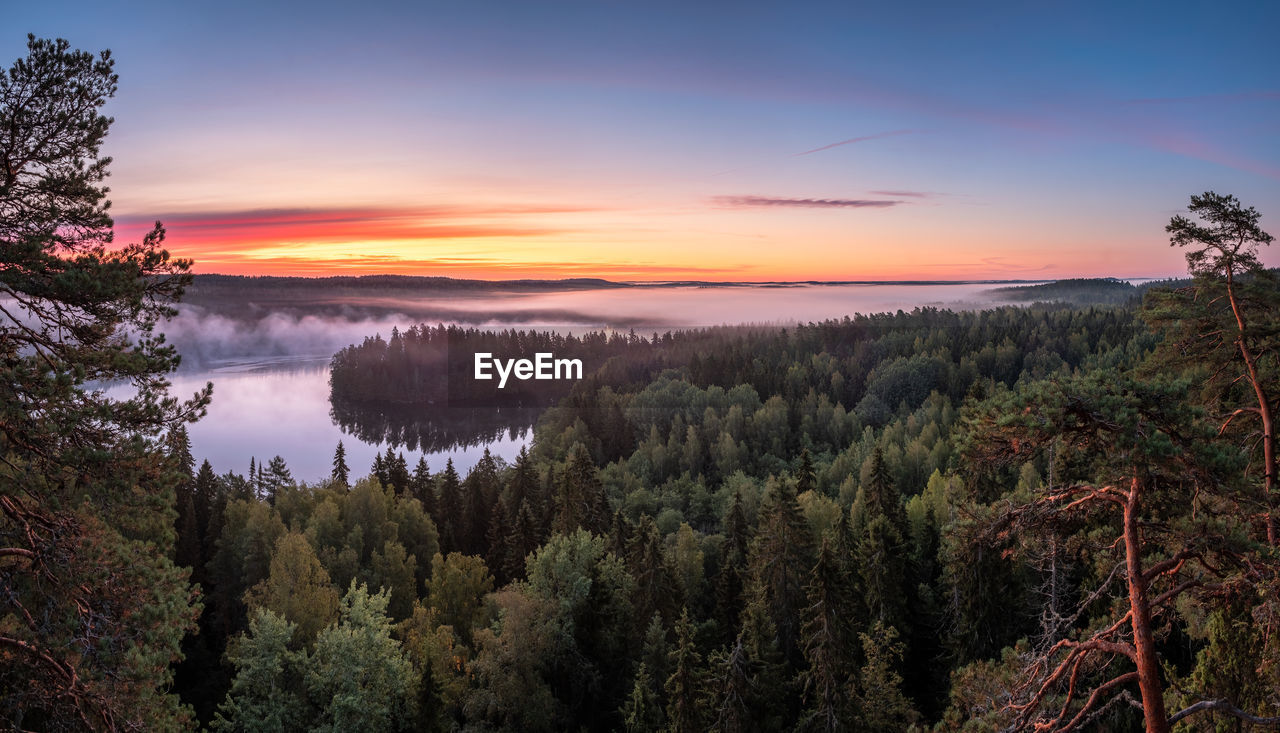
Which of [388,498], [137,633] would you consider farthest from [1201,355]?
[388,498]

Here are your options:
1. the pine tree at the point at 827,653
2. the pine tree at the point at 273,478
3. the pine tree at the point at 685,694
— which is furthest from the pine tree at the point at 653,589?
the pine tree at the point at 273,478

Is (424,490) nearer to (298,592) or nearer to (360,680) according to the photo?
(298,592)

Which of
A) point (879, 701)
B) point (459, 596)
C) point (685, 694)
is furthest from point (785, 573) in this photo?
point (459, 596)

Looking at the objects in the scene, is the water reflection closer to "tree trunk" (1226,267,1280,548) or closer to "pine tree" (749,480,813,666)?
"pine tree" (749,480,813,666)

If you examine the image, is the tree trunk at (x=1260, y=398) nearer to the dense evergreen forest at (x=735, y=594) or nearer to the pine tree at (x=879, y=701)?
the dense evergreen forest at (x=735, y=594)

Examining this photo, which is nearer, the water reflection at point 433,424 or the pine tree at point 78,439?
the pine tree at point 78,439

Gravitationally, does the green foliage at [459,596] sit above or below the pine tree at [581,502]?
below
